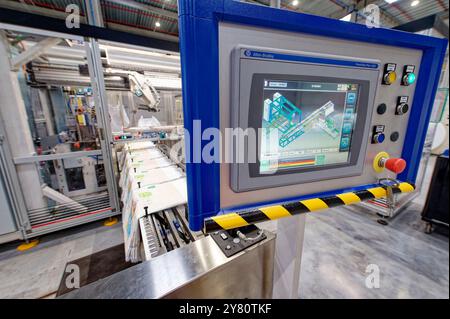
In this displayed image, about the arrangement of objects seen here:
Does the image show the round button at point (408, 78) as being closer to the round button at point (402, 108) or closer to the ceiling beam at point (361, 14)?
the round button at point (402, 108)

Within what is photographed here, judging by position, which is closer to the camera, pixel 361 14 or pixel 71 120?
pixel 361 14

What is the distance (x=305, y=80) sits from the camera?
600 millimetres

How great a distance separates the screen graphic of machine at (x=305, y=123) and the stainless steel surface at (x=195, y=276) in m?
0.33

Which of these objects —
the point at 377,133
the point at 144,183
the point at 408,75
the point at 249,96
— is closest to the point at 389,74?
the point at 408,75

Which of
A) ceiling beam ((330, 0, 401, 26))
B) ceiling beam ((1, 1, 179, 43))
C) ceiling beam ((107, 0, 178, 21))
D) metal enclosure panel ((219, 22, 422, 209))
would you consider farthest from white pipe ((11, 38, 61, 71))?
ceiling beam ((330, 0, 401, 26))

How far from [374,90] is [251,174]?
61 cm

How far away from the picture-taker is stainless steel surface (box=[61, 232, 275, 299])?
476 mm

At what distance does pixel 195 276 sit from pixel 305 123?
0.62m

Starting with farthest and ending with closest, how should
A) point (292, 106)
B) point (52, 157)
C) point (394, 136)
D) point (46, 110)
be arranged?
point (52, 157), point (46, 110), point (394, 136), point (292, 106)

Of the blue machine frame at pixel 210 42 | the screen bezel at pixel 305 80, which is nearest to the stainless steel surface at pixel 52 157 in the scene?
the blue machine frame at pixel 210 42

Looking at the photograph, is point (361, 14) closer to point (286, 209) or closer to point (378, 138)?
point (378, 138)

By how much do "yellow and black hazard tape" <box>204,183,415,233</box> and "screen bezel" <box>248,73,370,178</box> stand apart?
0.13 meters
